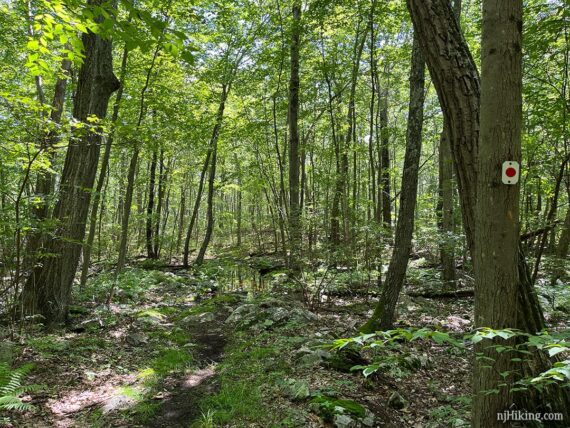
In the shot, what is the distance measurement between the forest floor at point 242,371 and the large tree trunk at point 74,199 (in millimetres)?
607

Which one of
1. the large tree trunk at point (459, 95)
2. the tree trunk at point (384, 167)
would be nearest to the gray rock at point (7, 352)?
the large tree trunk at point (459, 95)

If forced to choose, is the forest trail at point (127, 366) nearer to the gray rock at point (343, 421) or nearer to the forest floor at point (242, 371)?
the forest floor at point (242, 371)

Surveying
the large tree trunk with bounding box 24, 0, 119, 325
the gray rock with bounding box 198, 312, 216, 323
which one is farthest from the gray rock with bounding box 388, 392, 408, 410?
the large tree trunk with bounding box 24, 0, 119, 325

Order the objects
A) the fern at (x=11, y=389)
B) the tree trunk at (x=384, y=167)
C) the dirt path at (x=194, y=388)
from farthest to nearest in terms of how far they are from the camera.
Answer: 1. the tree trunk at (x=384, y=167)
2. the dirt path at (x=194, y=388)
3. the fern at (x=11, y=389)

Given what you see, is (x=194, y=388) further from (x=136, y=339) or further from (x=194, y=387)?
(x=136, y=339)

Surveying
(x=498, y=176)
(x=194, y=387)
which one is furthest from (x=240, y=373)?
(x=498, y=176)

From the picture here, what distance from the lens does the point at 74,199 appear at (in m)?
6.44

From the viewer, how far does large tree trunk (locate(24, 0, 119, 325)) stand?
636 centimetres

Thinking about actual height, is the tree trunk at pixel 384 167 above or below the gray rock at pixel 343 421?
above

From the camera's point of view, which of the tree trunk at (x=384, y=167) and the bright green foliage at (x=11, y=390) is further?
the tree trunk at (x=384, y=167)

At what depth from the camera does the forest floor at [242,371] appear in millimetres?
3893
